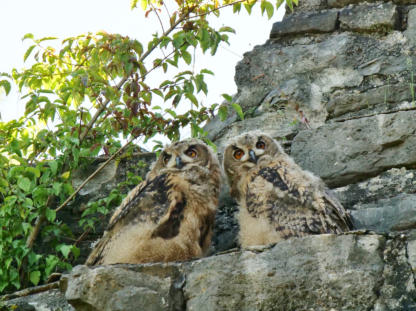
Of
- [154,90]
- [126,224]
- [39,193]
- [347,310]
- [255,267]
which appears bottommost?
[347,310]

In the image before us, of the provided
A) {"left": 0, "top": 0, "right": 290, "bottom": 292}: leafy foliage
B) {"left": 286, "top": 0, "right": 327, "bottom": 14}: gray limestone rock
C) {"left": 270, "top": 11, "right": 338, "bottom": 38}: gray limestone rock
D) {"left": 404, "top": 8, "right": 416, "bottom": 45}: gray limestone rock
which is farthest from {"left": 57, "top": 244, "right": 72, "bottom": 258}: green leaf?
{"left": 404, "top": 8, "right": 416, "bottom": 45}: gray limestone rock

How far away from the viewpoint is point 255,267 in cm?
307

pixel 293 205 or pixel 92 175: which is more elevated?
pixel 92 175

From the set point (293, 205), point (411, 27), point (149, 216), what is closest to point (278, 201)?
point (293, 205)

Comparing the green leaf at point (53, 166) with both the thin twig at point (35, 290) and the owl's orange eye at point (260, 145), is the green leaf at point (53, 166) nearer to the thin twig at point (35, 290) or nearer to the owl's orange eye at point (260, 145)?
the thin twig at point (35, 290)

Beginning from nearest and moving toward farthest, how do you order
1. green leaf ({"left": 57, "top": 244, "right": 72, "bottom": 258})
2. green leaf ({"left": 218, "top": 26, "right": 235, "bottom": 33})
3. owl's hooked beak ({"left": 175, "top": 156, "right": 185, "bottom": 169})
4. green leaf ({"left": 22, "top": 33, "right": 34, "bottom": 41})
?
1. owl's hooked beak ({"left": 175, "top": 156, "right": 185, "bottom": 169})
2. green leaf ({"left": 57, "top": 244, "right": 72, "bottom": 258})
3. green leaf ({"left": 218, "top": 26, "right": 235, "bottom": 33})
4. green leaf ({"left": 22, "top": 33, "right": 34, "bottom": 41})

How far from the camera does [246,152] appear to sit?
4.37m

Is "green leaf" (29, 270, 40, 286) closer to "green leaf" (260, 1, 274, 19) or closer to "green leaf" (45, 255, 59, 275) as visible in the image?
"green leaf" (45, 255, 59, 275)

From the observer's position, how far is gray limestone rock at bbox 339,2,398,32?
5.22 m

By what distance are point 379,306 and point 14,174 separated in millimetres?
2793

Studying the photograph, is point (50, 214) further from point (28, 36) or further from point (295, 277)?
point (295, 277)

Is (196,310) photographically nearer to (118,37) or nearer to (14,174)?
(14,174)

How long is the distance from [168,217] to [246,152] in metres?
0.79

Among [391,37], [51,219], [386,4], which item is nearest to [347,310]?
[51,219]
